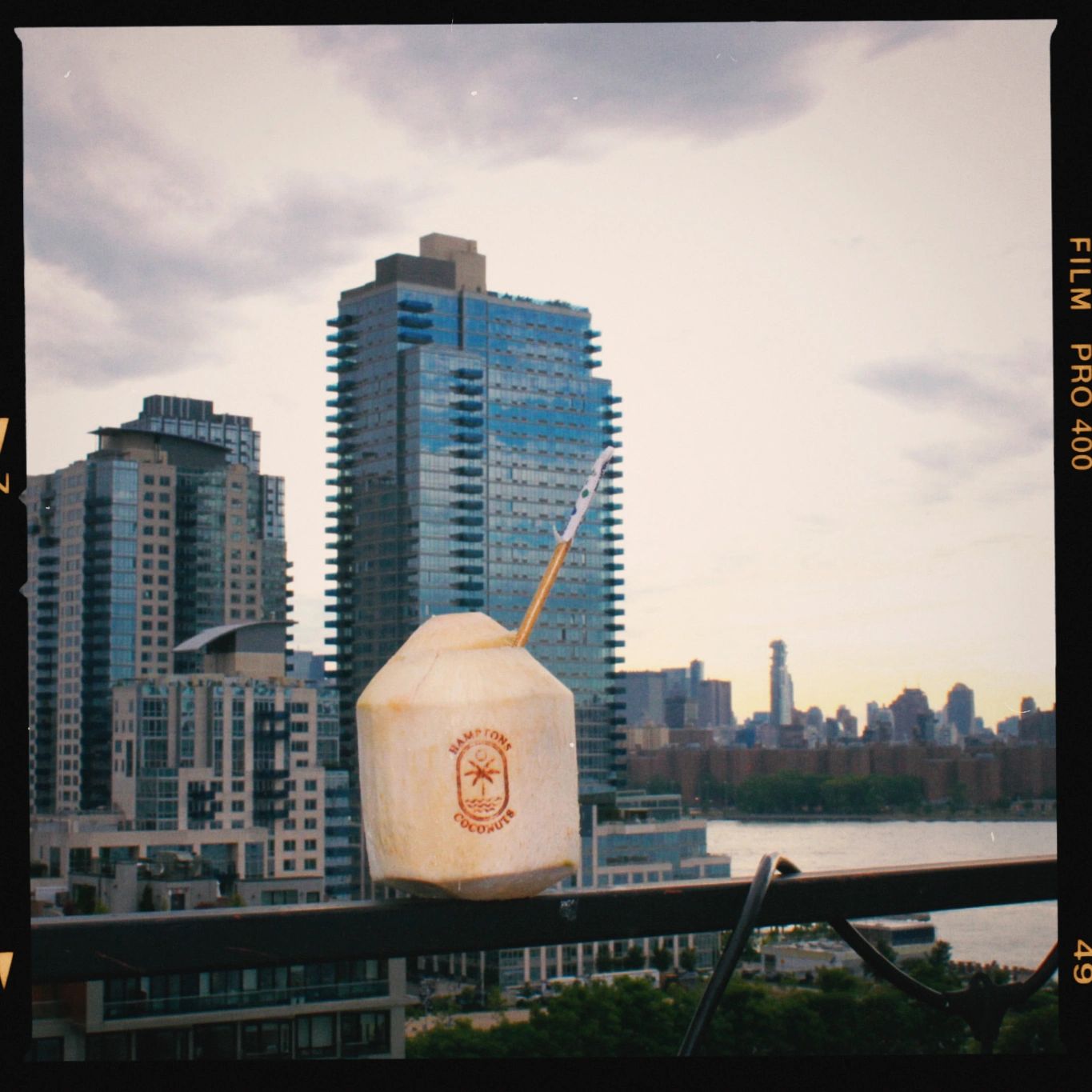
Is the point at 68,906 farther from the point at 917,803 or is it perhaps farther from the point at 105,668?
the point at 917,803


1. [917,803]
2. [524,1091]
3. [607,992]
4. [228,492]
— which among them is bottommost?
[917,803]

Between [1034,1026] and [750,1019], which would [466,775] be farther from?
[750,1019]

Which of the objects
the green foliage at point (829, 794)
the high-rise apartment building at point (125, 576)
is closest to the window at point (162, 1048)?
the green foliage at point (829, 794)

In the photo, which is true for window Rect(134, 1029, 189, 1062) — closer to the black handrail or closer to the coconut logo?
the black handrail

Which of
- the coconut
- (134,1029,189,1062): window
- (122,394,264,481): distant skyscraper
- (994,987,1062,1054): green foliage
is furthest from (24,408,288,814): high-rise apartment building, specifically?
the coconut

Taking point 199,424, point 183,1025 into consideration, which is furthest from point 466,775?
point 199,424

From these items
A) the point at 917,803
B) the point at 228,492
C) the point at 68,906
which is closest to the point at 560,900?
the point at 917,803
